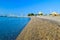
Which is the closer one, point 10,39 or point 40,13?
point 10,39

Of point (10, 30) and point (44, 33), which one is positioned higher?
point (44, 33)

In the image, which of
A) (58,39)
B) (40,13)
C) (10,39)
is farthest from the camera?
(40,13)

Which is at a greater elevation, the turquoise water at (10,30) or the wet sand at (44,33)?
the wet sand at (44,33)

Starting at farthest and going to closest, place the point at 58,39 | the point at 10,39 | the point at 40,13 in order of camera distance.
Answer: the point at 40,13, the point at 10,39, the point at 58,39

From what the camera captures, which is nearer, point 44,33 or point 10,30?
point 44,33

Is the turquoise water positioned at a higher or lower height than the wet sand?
lower

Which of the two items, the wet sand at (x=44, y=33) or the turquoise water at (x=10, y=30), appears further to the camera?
the turquoise water at (x=10, y=30)

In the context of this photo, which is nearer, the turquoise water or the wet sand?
Result: the wet sand

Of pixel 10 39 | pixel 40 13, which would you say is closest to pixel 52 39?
pixel 10 39

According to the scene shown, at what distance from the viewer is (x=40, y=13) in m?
161

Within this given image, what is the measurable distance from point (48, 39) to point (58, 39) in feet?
1.81

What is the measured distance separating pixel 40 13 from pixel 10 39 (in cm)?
14457

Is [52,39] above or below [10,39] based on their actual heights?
above

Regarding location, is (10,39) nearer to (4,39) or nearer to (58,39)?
(4,39)
